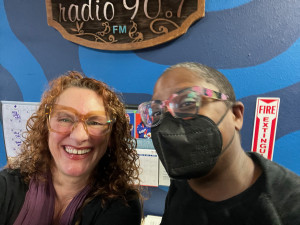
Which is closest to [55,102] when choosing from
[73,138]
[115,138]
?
[73,138]

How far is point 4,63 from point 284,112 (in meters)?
2.15

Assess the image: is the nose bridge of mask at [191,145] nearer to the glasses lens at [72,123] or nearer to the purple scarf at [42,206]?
the glasses lens at [72,123]

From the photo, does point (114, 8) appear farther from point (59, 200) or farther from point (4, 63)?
point (59, 200)

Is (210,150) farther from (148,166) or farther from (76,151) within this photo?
(148,166)

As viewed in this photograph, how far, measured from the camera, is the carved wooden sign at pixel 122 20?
1427mm

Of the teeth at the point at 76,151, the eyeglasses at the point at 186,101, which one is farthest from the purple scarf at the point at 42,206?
the eyeglasses at the point at 186,101

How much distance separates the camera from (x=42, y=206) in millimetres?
1111

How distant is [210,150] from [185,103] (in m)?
0.18

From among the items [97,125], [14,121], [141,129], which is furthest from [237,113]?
[14,121]

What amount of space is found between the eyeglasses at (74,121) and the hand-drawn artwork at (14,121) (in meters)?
0.85

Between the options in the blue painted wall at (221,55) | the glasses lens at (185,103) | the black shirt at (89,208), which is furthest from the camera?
the blue painted wall at (221,55)

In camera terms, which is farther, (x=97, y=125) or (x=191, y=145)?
(x=97, y=125)

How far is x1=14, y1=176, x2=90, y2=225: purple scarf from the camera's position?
1.09 meters

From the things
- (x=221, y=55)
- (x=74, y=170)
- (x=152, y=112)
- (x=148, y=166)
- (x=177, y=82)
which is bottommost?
(x=148, y=166)
